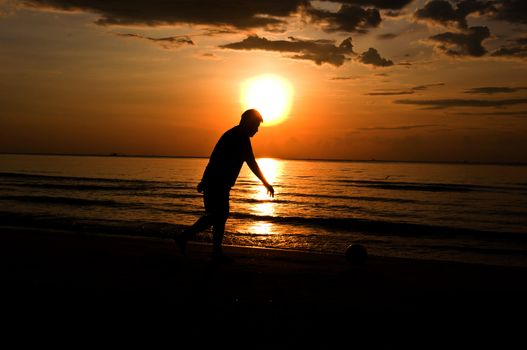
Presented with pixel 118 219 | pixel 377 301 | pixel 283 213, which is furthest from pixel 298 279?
pixel 283 213

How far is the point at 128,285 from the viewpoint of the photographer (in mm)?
5711

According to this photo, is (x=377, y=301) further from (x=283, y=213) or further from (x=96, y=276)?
(x=283, y=213)

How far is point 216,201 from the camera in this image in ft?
23.8

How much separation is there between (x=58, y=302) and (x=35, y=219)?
13.3m

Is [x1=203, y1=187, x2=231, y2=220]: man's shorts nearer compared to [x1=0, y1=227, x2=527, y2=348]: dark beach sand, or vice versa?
[x1=0, y1=227, x2=527, y2=348]: dark beach sand

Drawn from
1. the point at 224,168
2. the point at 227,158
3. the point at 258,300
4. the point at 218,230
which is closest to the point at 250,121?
the point at 227,158

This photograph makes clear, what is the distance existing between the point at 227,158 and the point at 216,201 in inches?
26.1

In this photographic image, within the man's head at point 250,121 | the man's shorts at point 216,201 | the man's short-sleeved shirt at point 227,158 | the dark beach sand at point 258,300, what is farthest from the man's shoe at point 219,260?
the man's head at point 250,121

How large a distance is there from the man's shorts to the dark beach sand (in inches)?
32.8

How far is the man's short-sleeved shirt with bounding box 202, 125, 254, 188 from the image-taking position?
7.23 m

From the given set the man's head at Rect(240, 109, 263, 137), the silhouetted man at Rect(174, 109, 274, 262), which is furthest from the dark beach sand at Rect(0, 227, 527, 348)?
the man's head at Rect(240, 109, 263, 137)

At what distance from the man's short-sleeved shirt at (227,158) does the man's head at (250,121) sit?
8cm

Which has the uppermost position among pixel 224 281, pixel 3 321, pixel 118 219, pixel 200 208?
pixel 200 208

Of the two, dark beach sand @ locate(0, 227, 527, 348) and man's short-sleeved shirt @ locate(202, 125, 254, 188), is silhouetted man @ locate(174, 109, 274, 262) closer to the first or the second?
man's short-sleeved shirt @ locate(202, 125, 254, 188)
